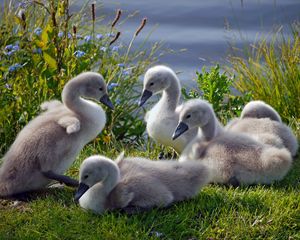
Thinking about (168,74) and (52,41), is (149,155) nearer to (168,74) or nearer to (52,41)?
(168,74)

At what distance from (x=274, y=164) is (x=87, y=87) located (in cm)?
164

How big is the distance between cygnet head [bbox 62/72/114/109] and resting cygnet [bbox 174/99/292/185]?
717mm

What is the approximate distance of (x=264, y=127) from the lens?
830 centimetres

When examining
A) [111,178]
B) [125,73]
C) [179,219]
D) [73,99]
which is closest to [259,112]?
[125,73]

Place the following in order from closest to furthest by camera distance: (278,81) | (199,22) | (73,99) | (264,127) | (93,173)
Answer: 1. (93,173)
2. (73,99)
3. (264,127)
4. (278,81)
5. (199,22)

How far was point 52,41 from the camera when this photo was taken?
900 cm

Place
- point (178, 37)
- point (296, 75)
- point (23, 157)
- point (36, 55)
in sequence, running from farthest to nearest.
A: point (178, 37) → point (296, 75) → point (36, 55) → point (23, 157)

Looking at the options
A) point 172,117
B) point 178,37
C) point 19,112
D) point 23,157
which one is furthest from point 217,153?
point 178,37

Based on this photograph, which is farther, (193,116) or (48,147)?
(193,116)

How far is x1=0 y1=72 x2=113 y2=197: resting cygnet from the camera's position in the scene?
7.38m

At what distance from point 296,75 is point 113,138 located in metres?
1.97

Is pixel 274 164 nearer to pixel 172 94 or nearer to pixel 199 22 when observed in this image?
pixel 172 94

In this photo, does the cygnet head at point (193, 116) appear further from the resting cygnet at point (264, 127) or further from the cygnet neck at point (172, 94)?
the cygnet neck at point (172, 94)

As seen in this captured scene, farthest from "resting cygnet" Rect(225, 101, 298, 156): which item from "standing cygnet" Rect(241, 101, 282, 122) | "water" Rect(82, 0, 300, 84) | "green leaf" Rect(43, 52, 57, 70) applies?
"water" Rect(82, 0, 300, 84)
